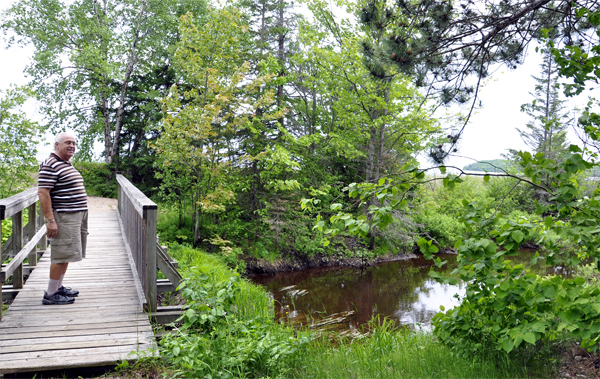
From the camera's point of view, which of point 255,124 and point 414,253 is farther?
point 414,253

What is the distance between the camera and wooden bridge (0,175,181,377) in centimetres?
323

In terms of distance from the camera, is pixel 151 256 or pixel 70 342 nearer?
pixel 70 342

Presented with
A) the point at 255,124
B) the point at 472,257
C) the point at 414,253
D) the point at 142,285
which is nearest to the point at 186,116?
the point at 255,124

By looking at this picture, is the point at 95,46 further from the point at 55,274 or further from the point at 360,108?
the point at 55,274

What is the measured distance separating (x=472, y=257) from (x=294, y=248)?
10.6 m

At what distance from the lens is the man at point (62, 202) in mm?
4129

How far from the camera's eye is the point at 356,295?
10.3 m

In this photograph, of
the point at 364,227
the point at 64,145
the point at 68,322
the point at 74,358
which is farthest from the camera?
the point at 64,145

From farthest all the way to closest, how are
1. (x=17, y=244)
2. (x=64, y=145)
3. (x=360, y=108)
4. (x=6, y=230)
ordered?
(x=360, y=108) < (x=6, y=230) < (x=17, y=244) < (x=64, y=145)

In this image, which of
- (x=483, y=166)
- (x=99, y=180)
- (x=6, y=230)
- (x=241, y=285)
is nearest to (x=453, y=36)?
(x=483, y=166)

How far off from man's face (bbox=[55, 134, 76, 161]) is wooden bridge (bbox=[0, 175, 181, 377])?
0.69 metres

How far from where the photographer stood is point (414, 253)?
1642 centimetres

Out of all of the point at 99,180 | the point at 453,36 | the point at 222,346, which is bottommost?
the point at 222,346

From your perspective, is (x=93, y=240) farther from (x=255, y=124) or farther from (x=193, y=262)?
(x=255, y=124)
